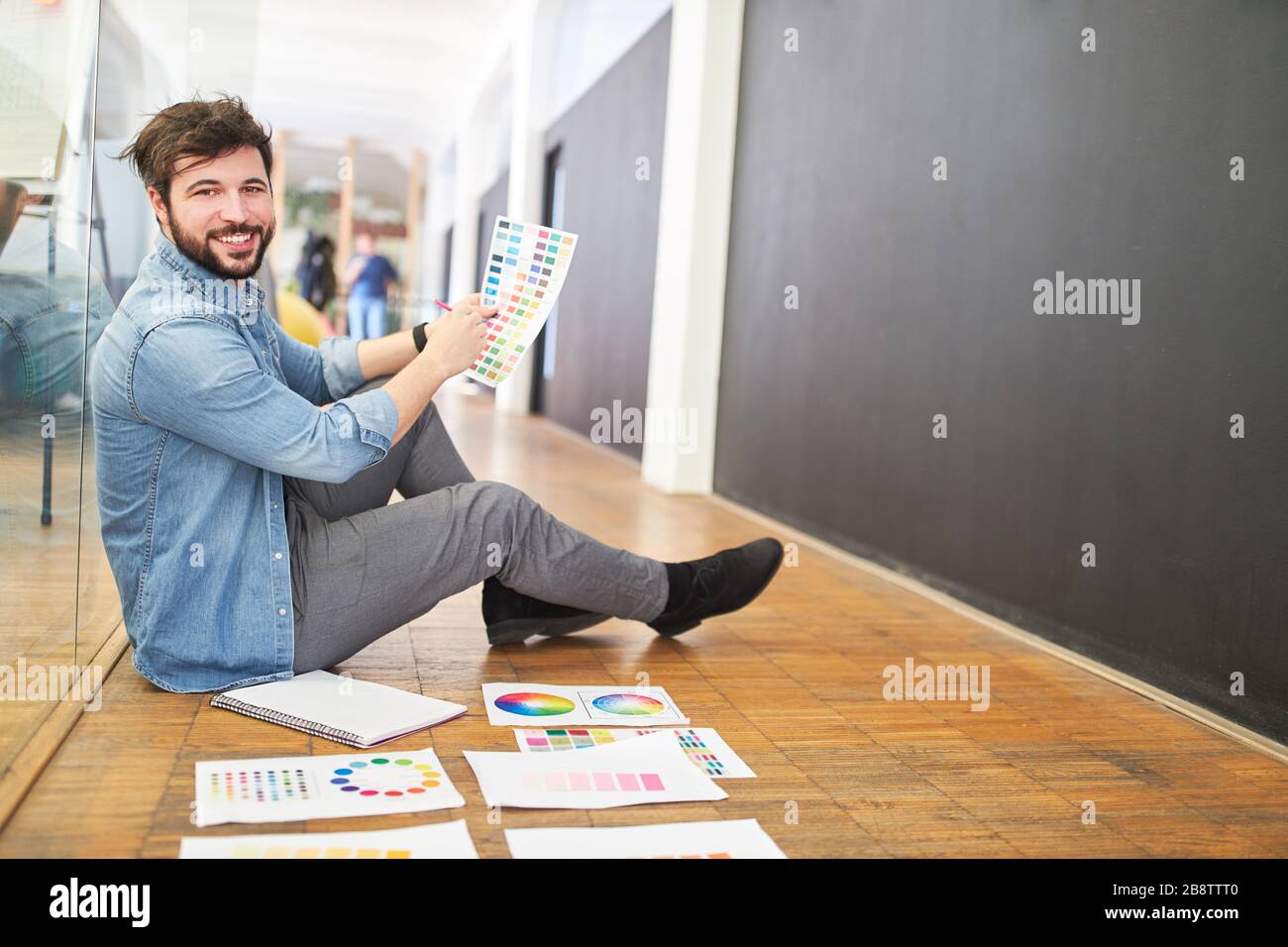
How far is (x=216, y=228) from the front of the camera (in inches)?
67.1

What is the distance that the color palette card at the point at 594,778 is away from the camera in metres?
1.51

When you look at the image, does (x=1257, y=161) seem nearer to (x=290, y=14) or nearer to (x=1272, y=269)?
(x=1272, y=269)

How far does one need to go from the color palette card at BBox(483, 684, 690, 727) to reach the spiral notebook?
86 millimetres

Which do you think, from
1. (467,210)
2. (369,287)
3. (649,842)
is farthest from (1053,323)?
(369,287)

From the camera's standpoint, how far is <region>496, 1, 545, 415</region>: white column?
28.5 ft

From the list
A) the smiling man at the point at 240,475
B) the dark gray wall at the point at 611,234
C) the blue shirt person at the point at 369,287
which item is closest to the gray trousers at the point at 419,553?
the smiling man at the point at 240,475

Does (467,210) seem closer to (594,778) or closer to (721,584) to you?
(721,584)

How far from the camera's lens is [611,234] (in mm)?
6914

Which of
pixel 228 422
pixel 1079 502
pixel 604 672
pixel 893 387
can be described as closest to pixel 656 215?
pixel 893 387

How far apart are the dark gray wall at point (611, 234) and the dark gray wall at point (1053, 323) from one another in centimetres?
195

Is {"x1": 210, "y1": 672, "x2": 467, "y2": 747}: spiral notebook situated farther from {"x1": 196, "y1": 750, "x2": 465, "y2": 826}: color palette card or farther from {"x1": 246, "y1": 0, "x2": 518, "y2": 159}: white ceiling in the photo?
{"x1": 246, "y1": 0, "x2": 518, "y2": 159}: white ceiling

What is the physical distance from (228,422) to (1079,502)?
5.82 feet

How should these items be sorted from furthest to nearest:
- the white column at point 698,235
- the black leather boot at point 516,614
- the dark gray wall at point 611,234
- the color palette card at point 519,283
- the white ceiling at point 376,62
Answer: the white ceiling at point 376,62 < the dark gray wall at point 611,234 < the white column at point 698,235 < the black leather boot at point 516,614 < the color palette card at point 519,283

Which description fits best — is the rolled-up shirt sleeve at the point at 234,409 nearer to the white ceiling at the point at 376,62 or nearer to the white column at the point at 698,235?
the white column at the point at 698,235
